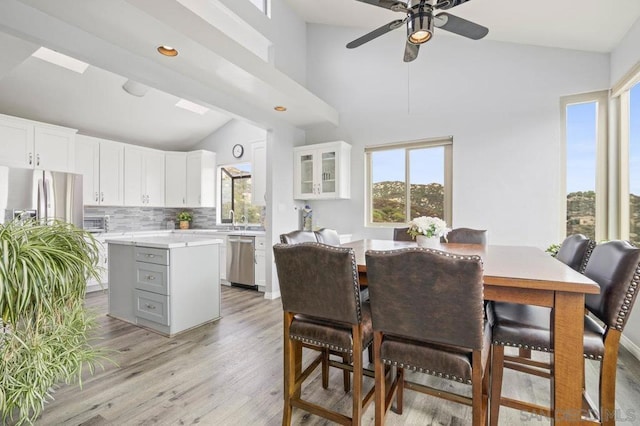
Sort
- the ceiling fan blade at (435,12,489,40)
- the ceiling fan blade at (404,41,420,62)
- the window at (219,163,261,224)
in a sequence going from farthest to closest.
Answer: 1. the window at (219,163,261,224)
2. the ceiling fan blade at (404,41,420,62)
3. the ceiling fan blade at (435,12,489,40)

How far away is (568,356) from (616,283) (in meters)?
0.41

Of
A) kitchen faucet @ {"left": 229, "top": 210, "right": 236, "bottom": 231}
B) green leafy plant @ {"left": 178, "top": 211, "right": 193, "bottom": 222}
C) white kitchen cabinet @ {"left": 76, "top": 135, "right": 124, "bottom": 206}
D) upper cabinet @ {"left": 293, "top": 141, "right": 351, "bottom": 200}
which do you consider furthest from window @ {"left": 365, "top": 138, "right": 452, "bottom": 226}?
white kitchen cabinet @ {"left": 76, "top": 135, "right": 124, "bottom": 206}

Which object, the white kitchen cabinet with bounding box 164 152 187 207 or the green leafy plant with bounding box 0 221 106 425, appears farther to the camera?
the white kitchen cabinet with bounding box 164 152 187 207

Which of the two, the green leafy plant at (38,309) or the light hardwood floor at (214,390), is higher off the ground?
the green leafy plant at (38,309)

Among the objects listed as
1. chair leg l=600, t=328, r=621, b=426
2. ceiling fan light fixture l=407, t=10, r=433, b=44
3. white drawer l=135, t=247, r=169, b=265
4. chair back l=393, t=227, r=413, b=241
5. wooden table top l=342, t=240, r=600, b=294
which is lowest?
chair leg l=600, t=328, r=621, b=426

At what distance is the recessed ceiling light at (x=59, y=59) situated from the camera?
139 inches

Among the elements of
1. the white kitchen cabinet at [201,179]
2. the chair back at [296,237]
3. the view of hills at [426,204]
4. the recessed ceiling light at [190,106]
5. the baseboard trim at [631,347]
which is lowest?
the baseboard trim at [631,347]

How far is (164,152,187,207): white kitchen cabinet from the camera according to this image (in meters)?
5.91

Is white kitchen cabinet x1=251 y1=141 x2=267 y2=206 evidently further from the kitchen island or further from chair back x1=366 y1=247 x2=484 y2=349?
chair back x1=366 y1=247 x2=484 y2=349

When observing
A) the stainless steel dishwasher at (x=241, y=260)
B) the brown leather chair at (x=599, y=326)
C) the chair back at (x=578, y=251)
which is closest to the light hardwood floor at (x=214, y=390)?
the brown leather chair at (x=599, y=326)

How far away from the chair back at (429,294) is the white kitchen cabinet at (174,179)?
5.35 metres

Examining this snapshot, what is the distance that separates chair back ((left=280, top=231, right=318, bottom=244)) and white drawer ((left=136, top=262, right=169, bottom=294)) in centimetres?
148

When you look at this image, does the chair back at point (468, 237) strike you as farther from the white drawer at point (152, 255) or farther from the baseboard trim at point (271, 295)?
the white drawer at point (152, 255)

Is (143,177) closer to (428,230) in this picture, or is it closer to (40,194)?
(40,194)
